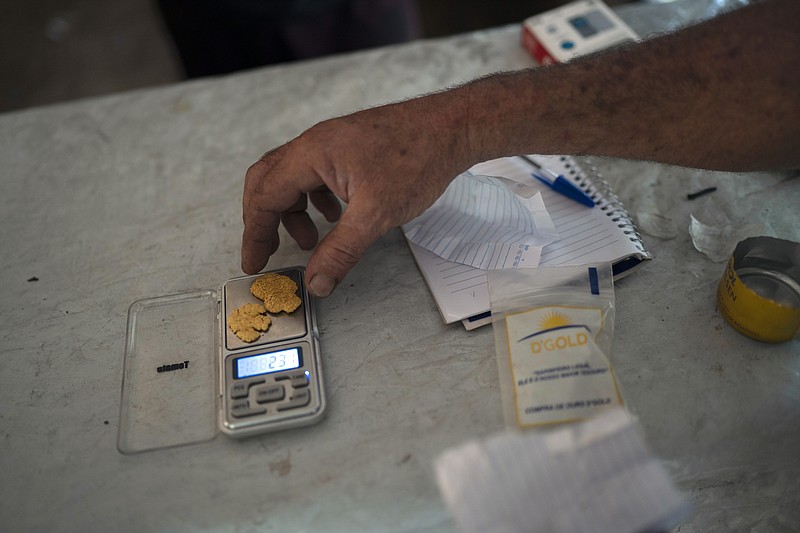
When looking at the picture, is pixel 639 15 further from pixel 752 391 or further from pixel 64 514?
pixel 64 514

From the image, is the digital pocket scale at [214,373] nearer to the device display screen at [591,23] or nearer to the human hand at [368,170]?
the human hand at [368,170]

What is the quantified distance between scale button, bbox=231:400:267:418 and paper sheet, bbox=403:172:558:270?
1.04ft

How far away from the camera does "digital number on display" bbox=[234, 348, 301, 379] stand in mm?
757

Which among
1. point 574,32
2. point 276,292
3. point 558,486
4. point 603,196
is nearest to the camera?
point 558,486

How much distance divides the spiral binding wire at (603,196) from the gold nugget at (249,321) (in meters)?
0.49

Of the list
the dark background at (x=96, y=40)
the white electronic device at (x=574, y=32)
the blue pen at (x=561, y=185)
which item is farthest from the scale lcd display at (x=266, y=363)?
the dark background at (x=96, y=40)

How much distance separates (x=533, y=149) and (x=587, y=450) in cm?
43

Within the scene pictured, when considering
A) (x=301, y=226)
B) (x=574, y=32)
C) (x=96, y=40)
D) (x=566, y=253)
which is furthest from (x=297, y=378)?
(x=96, y=40)

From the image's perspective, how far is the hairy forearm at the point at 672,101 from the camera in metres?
0.75

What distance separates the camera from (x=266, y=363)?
0.76m

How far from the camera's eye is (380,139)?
79 centimetres

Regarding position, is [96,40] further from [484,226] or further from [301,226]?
[484,226]

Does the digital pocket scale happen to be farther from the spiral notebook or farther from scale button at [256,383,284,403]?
the spiral notebook

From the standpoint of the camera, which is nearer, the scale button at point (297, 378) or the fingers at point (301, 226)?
the scale button at point (297, 378)
